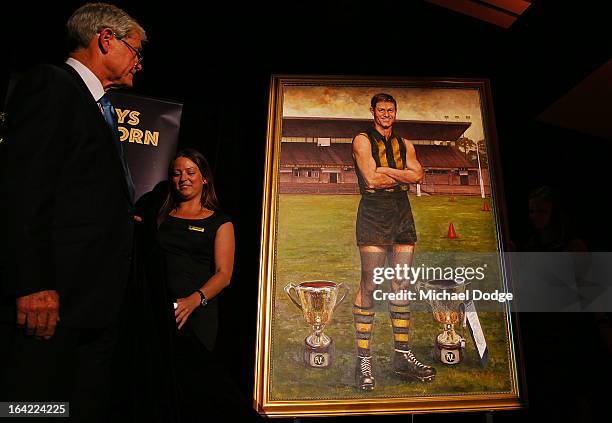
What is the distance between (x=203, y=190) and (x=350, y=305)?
1144 mm

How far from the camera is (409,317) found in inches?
110

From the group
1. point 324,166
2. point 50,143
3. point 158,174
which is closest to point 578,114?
point 324,166

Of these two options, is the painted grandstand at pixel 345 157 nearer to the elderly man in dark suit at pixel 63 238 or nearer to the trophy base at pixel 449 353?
the trophy base at pixel 449 353

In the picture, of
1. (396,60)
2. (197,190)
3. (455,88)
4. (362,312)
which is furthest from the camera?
(396,60)

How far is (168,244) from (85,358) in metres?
1.35

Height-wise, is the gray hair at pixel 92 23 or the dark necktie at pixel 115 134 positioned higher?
the gray hair at pixel 92 23

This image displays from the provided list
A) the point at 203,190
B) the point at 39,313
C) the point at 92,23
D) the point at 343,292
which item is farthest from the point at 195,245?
the point at 39,313

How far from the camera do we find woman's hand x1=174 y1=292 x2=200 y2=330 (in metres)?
2.56

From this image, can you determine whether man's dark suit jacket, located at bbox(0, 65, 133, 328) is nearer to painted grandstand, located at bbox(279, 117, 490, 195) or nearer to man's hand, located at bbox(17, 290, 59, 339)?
man's hand, located at bbox(17, 290, 59, 339)

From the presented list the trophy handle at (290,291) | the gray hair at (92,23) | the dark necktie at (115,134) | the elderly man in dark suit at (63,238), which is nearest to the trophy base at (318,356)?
the trophy handle at (290,291)

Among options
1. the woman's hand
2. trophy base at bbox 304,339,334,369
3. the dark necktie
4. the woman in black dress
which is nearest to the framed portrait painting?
trophy base at bbox 304,339,334,369

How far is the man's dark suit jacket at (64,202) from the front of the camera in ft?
4.36

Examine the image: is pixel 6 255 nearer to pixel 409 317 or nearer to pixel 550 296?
pixel 409 317

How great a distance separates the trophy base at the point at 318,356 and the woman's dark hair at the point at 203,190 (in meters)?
1.02
